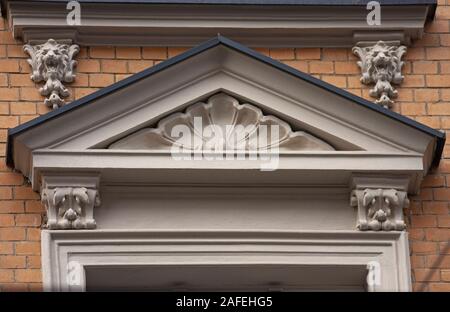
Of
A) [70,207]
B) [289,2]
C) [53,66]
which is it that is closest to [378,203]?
[289,2]

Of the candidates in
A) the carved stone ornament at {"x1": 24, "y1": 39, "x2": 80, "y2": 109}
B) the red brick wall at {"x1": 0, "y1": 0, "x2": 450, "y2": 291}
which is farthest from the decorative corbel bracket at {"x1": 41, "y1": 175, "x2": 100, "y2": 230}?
the carved stone ornament at {"x1": 24, "y1": 39, "x2": 80, "y2": 109}

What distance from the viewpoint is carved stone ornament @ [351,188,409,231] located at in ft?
43.9

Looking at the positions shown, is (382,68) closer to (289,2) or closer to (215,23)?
(289,2)

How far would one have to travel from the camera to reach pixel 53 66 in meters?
13.9

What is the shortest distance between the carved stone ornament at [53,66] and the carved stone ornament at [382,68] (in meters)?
1.65

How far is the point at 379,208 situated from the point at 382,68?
3.34 ft

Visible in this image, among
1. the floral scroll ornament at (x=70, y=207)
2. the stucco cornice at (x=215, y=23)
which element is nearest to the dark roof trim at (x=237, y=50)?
the floral scroll ornament at (x=70, y=207)

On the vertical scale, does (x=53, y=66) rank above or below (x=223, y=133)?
above

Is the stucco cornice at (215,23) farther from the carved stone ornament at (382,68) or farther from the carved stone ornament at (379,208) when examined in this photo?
the carved stone ornament at (379,208)

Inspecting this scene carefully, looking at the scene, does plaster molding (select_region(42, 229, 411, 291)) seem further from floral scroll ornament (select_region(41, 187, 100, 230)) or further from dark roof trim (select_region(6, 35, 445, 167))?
dark roof trim (select_region(6, 35, 445, 167))

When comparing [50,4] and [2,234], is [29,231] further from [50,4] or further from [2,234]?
[50,4]

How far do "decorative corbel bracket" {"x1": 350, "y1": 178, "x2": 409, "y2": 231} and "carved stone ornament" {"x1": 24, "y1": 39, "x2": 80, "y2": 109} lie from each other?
69.5 inches

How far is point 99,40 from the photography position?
1410 cm

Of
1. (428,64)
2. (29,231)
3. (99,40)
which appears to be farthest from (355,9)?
(29,231)
